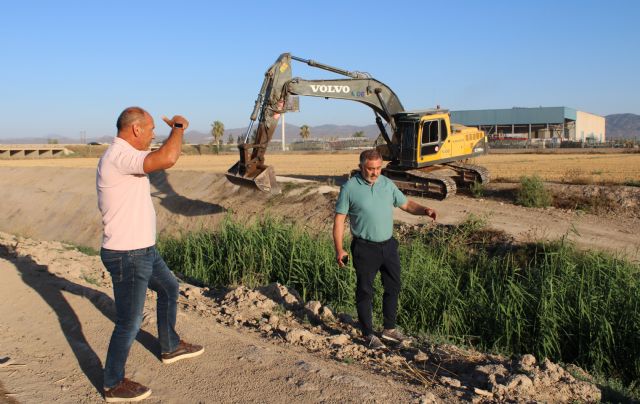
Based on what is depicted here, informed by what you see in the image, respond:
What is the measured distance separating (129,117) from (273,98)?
36.1 feet

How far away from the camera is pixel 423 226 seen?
1303 cm

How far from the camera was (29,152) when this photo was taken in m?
60.6

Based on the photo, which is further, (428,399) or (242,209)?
(242,209)

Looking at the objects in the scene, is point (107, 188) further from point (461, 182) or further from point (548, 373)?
point (461, 182)

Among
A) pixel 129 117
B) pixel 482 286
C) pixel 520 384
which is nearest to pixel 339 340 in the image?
pixel 520 384

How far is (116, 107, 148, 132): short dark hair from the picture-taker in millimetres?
4277

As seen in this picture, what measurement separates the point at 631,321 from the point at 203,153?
63.0m

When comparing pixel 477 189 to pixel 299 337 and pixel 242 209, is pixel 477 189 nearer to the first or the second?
pixel 242 209

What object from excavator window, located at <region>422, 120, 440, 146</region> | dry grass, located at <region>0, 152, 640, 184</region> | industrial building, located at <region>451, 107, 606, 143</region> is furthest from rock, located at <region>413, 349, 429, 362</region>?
industrial building, located at <region>451, 107, 606, 143</region>

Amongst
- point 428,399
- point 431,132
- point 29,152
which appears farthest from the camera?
point 29,152

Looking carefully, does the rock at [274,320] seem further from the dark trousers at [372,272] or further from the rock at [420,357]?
the rock at [420,357]

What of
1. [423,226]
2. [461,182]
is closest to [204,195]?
[461,182]

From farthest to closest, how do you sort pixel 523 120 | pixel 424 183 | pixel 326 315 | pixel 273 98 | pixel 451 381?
pixel 523 120
pixel 424 183
pixel 273 98
pixel 326 315
pixel 451 381

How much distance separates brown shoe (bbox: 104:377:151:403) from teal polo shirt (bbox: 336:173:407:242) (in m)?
2.32
